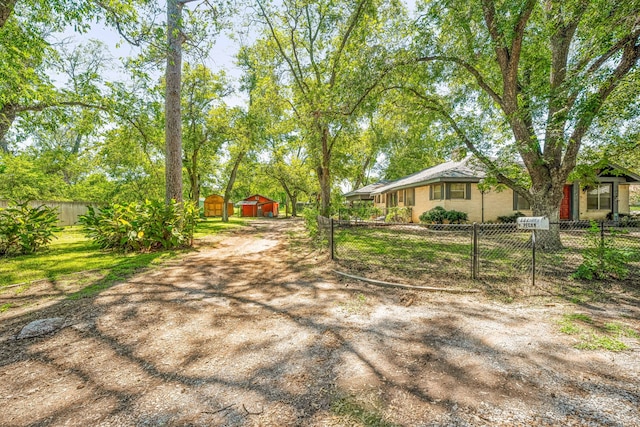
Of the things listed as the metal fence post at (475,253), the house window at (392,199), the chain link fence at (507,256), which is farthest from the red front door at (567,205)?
the metal fence post at (475,253)

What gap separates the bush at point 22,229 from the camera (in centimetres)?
778

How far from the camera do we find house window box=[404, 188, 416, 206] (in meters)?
18.6

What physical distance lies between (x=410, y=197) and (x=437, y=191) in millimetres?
3231

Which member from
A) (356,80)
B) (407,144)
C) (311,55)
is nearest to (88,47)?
(311,55)

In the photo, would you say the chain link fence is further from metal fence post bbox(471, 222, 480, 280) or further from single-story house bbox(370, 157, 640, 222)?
single-story house bbox(370, 157, 640, 222)

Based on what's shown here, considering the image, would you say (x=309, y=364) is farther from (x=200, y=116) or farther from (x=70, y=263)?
(x=200, y=116)

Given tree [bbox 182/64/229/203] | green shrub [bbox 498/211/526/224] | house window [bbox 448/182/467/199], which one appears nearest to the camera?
green shrub [bbox 498/211/526/224]

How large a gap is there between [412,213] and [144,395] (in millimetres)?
17956

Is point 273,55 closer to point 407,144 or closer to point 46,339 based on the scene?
point 46,339

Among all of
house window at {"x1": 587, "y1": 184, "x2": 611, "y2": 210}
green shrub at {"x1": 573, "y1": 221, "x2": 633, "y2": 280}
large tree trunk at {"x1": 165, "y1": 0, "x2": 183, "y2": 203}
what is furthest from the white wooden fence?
house window at {"x1": 587, "y1": 184, "x2": 611, "y2": 210}

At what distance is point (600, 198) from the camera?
15930mm

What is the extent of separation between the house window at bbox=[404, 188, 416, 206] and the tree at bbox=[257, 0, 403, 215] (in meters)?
7.11

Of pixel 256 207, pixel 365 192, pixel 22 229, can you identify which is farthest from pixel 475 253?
pixel 256 207

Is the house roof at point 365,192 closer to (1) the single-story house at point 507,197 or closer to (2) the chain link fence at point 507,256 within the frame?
(1) the single-story house at point 507,197
